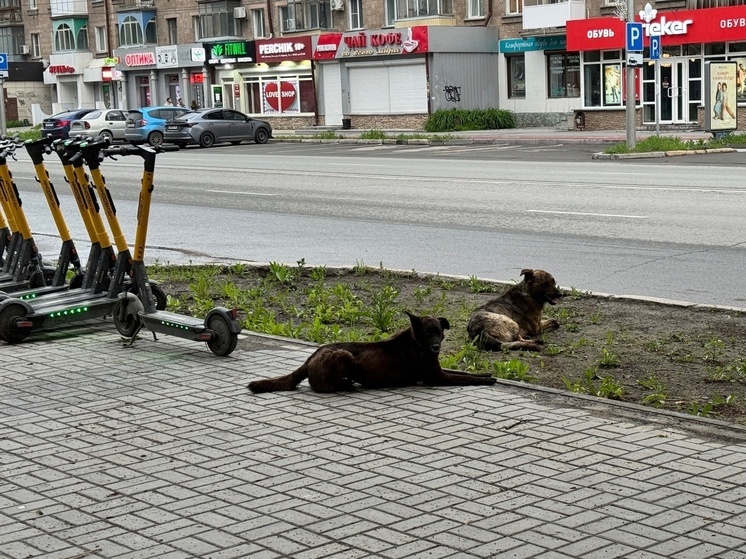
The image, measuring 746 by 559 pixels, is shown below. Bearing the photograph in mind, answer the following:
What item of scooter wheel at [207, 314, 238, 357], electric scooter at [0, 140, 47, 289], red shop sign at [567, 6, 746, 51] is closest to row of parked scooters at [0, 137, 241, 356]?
scooter wheel at [207, 314, 238, 357]

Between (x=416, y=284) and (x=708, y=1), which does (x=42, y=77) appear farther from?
(x=416, y=284)

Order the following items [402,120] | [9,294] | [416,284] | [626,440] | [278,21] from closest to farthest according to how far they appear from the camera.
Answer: [626,440]
[9,294]
[416,284]
[402,120]
[278,21]

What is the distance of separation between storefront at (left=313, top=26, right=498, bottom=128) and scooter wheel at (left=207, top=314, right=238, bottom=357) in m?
43.0

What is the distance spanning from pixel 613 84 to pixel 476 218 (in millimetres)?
29331

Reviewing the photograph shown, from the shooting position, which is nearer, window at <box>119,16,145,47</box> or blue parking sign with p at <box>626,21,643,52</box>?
blue parking sign with p at <box>626,21,643,52</box>

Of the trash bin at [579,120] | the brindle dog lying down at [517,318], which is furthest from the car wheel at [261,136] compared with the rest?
the brindle dog lying down at [517,318]

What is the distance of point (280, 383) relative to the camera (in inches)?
279

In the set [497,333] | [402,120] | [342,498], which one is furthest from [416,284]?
[402,120]

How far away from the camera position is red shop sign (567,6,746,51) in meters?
39.0

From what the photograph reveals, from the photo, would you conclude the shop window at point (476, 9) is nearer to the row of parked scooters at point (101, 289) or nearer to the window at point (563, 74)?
the window at point (563, 74)

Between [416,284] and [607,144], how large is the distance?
1000 inches

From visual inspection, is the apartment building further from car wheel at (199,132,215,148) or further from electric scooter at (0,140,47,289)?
electric scooter at (0,140,47,289)

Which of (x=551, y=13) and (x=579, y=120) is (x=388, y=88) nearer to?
(x=551, y=13)

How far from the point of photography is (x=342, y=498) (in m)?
5.10
